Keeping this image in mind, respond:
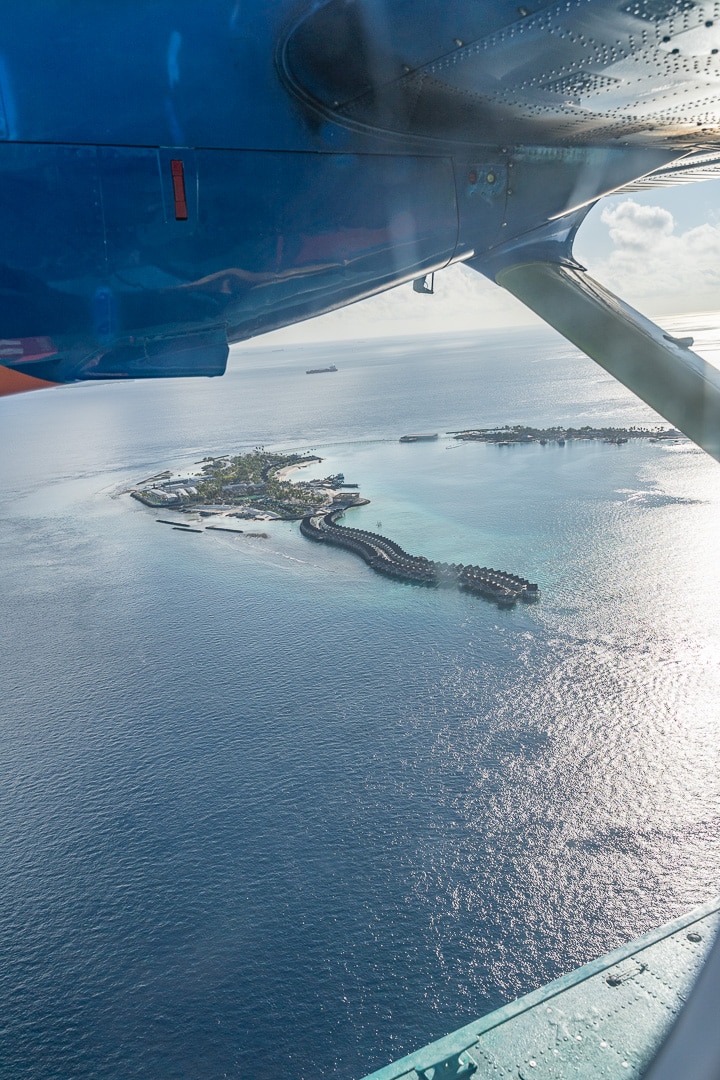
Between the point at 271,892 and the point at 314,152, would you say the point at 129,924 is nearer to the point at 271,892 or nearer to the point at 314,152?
the point at 271,892

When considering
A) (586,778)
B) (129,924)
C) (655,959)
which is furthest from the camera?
(586,778)

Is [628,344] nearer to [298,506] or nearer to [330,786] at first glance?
[330,786]

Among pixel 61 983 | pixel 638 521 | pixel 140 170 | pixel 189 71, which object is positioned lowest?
pixel 61 983

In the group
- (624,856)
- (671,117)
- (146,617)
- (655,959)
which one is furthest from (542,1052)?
(146,617)

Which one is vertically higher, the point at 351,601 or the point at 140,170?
the point at 140,170

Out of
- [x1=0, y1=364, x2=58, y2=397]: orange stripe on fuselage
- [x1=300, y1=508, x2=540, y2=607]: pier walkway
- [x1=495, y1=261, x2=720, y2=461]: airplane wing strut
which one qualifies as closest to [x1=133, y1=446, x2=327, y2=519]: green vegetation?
[x1=300, y1=508, x2=540, y2=607]: pier walkway

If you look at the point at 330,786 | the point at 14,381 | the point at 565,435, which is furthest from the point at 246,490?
the point at 14,381

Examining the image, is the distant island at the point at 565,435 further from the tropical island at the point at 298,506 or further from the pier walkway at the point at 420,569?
the pier walkway at the point at 420,569
